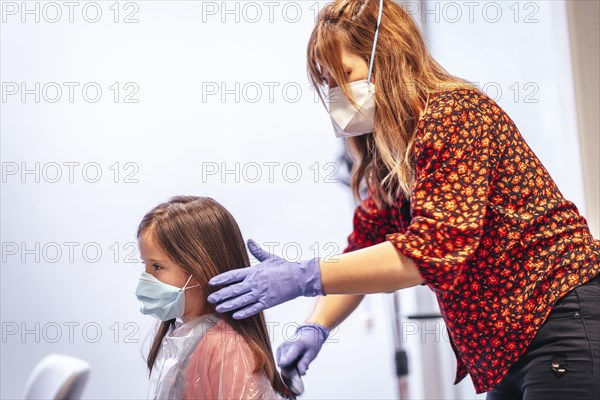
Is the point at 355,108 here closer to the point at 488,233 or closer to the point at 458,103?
the point at 458,103

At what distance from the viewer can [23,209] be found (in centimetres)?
200

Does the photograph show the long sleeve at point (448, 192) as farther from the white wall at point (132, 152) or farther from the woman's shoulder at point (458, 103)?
Answer: the white wall at point (132, 152)

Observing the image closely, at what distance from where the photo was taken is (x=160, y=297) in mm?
1467

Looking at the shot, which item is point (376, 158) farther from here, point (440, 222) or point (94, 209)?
point (94, 209)

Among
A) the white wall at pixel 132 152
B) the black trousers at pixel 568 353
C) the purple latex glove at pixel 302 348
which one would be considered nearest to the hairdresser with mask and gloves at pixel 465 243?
the black trousers at pixel 568 353

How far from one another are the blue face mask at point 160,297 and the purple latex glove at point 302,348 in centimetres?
25

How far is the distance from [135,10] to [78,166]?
1.65 feet

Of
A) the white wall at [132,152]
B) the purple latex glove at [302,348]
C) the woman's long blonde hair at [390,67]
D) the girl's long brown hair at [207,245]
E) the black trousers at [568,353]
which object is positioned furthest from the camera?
the white wall at [132,152]

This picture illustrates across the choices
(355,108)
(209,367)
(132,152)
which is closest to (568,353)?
(355,108)

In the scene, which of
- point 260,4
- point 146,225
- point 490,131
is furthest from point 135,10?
point 490,131

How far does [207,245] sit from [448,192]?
0.63m

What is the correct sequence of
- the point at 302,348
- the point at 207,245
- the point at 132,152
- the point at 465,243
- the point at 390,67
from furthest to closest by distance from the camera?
the point at 132,152
the point at 207,245
the point at 302,348
the point at 390,67
the point at 465,243

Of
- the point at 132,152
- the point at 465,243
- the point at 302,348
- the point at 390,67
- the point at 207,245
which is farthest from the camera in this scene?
the point at 132,152

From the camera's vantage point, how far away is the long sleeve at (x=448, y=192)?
42.6 inches
